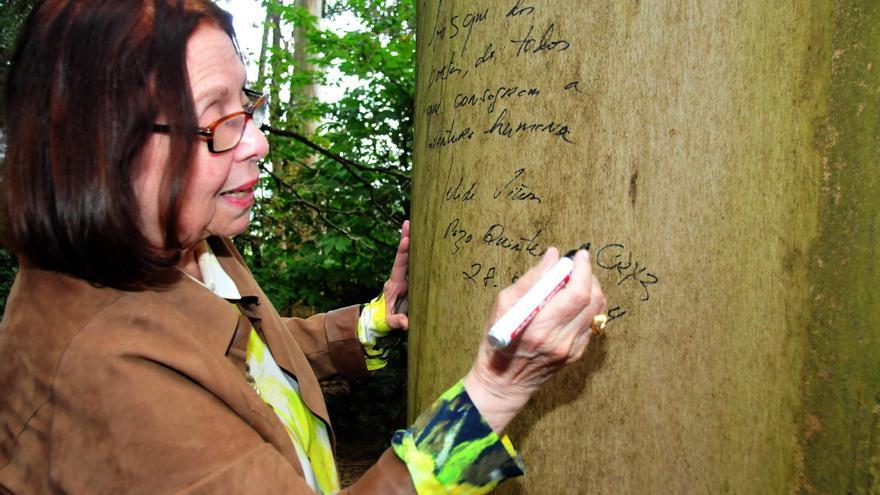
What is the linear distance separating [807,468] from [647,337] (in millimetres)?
369

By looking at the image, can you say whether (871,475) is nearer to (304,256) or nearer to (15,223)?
(15,223)

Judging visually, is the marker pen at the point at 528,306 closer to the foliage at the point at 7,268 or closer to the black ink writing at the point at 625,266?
the black ink writing at the point at 625,266

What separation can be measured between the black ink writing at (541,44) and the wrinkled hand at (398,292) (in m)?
0.88

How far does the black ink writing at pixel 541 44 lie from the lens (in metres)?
1.28

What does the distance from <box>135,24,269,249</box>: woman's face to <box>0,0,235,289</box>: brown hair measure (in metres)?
0.04

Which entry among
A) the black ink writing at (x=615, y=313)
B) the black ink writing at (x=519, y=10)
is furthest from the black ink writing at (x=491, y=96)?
the black ink writing at (x=615, y=313)

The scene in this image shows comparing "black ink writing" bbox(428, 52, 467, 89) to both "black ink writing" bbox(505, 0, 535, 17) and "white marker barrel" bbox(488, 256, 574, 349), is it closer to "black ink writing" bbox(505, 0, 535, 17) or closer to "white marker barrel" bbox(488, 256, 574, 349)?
"black ink writing" bbox(505, 0, 535, 17)

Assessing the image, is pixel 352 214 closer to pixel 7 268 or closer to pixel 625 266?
pixel 7 268

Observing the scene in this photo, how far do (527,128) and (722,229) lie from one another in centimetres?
39

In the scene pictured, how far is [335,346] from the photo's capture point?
226 cm

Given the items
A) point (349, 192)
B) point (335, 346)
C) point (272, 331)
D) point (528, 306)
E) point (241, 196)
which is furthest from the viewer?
point (349, 192)

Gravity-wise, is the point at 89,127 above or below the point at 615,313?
above

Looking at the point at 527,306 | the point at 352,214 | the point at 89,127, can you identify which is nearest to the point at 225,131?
the point at 89,127

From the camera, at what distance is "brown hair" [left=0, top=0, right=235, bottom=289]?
1261 mm
